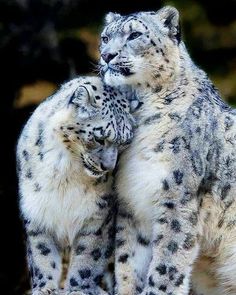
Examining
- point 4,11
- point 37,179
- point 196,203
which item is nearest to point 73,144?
point 37,179

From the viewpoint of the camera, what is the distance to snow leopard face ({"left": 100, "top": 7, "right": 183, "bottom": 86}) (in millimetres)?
8547

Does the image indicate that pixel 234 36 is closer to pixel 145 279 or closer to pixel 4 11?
pixel 4 11

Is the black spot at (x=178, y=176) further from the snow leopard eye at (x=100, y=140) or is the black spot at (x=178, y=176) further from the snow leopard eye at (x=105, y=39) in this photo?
the snow leopard eye at (x=105, y=39)

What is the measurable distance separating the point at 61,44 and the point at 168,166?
554 cm

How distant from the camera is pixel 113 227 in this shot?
896 cm

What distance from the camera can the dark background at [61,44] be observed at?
13.7 meters

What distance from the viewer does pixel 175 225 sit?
8539mm

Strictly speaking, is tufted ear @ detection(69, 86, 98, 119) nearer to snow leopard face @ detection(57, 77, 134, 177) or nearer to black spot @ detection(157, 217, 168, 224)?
snow leopard face @ detection(57, 77, 134, 177)

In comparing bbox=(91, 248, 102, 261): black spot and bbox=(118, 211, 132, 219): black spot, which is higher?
bbox=(118, 211, 132, 219): black spot

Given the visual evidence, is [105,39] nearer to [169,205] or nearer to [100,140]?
[100,140]

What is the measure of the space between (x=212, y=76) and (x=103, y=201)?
521 centimetres

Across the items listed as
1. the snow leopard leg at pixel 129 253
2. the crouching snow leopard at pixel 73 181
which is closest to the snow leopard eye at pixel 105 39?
the crouching snow leopard at pixel 73 181

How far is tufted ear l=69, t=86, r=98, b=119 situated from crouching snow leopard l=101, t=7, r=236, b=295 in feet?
0.74

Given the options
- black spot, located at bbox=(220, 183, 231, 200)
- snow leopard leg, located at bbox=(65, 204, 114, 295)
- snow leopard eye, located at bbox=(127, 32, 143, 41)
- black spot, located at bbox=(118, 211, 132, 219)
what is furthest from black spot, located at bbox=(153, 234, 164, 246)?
snow leopard eye, located at bbox=(127, 32, 143, 41)
